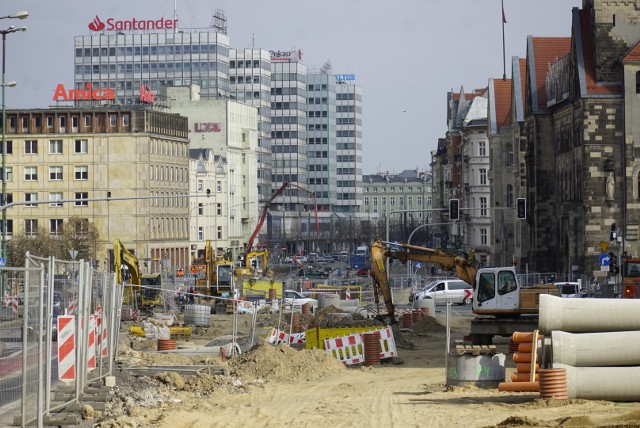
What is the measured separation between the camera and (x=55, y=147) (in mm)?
123312

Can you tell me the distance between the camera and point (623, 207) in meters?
77.8

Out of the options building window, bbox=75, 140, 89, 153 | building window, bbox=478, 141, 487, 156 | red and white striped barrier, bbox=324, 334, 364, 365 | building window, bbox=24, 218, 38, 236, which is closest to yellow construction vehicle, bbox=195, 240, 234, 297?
red and white striped barrier, bbox=324, 334, 364, 365

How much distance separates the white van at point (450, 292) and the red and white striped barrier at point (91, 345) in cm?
5119

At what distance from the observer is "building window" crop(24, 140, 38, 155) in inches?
4833

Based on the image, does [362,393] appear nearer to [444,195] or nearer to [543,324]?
[543,324]

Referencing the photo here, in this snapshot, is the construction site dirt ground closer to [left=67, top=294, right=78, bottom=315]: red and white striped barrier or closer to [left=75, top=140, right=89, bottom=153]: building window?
[left=67, top=294, right=78, bottom=315]: red and white striped barrier

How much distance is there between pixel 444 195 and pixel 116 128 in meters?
54.4

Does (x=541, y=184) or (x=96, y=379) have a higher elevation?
(x=541, y=184)

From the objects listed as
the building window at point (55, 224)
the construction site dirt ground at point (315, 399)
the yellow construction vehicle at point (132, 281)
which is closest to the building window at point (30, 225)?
the building window at point (55, 224)

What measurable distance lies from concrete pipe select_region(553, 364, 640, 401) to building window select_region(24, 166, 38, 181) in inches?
3918

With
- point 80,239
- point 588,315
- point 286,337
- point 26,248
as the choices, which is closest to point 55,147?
point 80,239

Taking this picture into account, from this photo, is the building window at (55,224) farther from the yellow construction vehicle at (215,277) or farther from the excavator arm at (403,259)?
the excavator arm at (403,259)

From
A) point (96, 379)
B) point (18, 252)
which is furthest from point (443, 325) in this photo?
point (18, 252)

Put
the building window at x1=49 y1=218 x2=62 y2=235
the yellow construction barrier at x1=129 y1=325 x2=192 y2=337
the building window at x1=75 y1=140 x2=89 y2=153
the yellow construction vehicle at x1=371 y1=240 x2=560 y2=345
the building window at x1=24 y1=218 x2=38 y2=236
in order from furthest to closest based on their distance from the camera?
the building window at x1=75 y1=140 x2=89 y2=153, the building window at x1=49 y1=218 x2=62 y2=235, the building window at x1=24 y1=218 x2=38 y2=236, the yellow construction barrier at x1=129 y1=325 x2=192 y2=337, the yellow construction vehicle at x1=371 y1=240 x2=560 y2=345
